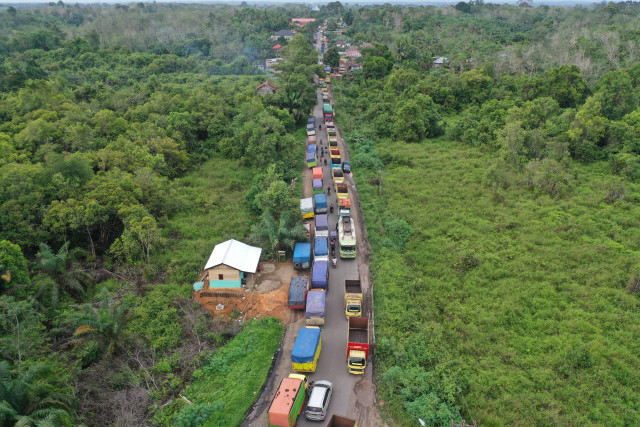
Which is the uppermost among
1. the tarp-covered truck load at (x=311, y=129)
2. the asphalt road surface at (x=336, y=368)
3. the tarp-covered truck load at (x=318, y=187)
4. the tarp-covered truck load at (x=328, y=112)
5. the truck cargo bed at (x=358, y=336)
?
the tarp-covered truck load at (x=328, y=112)

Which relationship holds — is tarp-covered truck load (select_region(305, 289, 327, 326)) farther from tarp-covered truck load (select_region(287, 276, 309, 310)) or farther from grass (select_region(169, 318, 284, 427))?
grass (select_region(169, 318, 284, 427))

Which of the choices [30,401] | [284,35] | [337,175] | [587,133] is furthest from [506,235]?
[284,35]

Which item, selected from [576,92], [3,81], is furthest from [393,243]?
[3,81]

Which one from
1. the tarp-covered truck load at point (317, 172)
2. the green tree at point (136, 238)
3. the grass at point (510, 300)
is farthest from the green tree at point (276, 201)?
the green tree at point (136, 238)

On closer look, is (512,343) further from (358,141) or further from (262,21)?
(262,21)

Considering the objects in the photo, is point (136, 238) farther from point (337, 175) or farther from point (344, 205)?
point (337, 175)

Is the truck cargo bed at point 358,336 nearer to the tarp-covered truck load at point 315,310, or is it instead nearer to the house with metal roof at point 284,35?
the tarp-covered truck load at point 315,310
